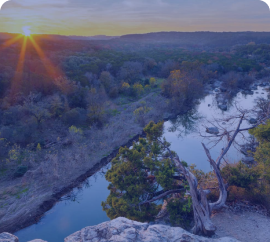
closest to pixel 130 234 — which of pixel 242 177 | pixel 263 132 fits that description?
pixel 242 177

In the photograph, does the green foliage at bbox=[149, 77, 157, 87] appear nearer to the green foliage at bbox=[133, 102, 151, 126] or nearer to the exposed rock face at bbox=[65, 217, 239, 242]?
the green foliage at bbox=[133, 102, 151, 126]

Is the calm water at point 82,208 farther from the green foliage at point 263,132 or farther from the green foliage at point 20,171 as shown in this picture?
the green foliage at point 263,132

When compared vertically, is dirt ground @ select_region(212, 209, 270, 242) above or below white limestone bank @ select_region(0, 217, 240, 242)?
below

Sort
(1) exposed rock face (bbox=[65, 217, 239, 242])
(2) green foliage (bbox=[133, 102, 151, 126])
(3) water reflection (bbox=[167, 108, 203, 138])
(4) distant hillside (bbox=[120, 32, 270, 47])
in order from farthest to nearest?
1. (4) distant hillside (bbox=[120, 32, 270, 47])
2. (3) water reflection (bbox=[167, 108, 203, 138])
3. (2) green foliage (bbox=[133, 102, 151, 126])
4. (1) exposed rock face (bbox=[65, 217, 239, 242])

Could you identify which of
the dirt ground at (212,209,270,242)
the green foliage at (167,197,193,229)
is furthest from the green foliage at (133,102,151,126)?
the dirt ground at (212,209,270,242)

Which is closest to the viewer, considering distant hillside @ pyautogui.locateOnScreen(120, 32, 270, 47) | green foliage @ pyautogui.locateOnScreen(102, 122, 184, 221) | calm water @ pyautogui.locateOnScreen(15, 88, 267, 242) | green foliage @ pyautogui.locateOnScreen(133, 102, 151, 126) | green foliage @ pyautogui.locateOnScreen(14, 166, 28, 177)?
green foliage @ pyautogui.locateOnScreen(102, 122, 184, 221)

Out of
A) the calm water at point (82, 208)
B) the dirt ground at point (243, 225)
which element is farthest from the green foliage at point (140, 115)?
the dirt ground at point (243, 225)

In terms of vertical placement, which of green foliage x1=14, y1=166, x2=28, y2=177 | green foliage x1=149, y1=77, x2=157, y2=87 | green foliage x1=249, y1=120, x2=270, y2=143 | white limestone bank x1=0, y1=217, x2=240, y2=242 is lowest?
green foliage x1=14, y1=166, x2=28, y2=177
